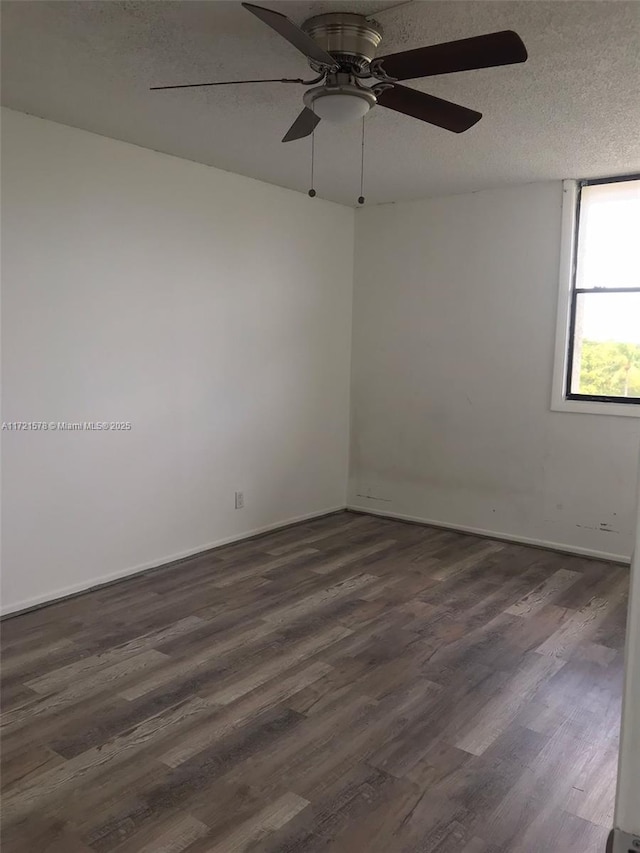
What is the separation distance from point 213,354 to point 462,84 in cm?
229

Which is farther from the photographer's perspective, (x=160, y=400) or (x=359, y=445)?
(x=359, y=445)

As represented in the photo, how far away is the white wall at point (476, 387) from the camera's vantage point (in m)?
4.55

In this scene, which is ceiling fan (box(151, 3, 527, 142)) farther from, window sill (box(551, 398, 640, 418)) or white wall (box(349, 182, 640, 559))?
window sill (box(551, 398, 640, 418))

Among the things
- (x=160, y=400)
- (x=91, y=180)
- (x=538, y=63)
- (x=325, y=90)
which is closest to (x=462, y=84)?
(x=538, y=63)

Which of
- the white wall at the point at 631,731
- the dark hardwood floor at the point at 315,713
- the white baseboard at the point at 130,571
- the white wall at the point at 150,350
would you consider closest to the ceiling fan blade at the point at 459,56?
the white wall at the point at 631,731

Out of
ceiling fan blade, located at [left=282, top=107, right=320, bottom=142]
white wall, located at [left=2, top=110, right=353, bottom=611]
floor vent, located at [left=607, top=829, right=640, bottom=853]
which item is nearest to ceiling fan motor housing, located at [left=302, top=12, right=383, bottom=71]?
ceiling fan blade, located at [left=282, top=107, right=320, bottom=142]

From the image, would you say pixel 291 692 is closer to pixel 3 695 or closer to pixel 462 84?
pixel 3 695

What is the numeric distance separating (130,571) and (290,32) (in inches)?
121

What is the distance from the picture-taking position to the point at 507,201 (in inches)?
185

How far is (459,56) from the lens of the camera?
2.07m

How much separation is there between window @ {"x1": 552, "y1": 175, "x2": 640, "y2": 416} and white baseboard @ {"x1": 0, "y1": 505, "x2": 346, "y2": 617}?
2232 millimetres

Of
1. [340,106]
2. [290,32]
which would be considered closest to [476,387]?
[340,106]

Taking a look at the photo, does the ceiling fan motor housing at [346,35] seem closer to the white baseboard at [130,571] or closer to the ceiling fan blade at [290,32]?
the ceiling fan blade at [290,32]

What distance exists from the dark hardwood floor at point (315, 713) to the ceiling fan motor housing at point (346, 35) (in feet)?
8.06
